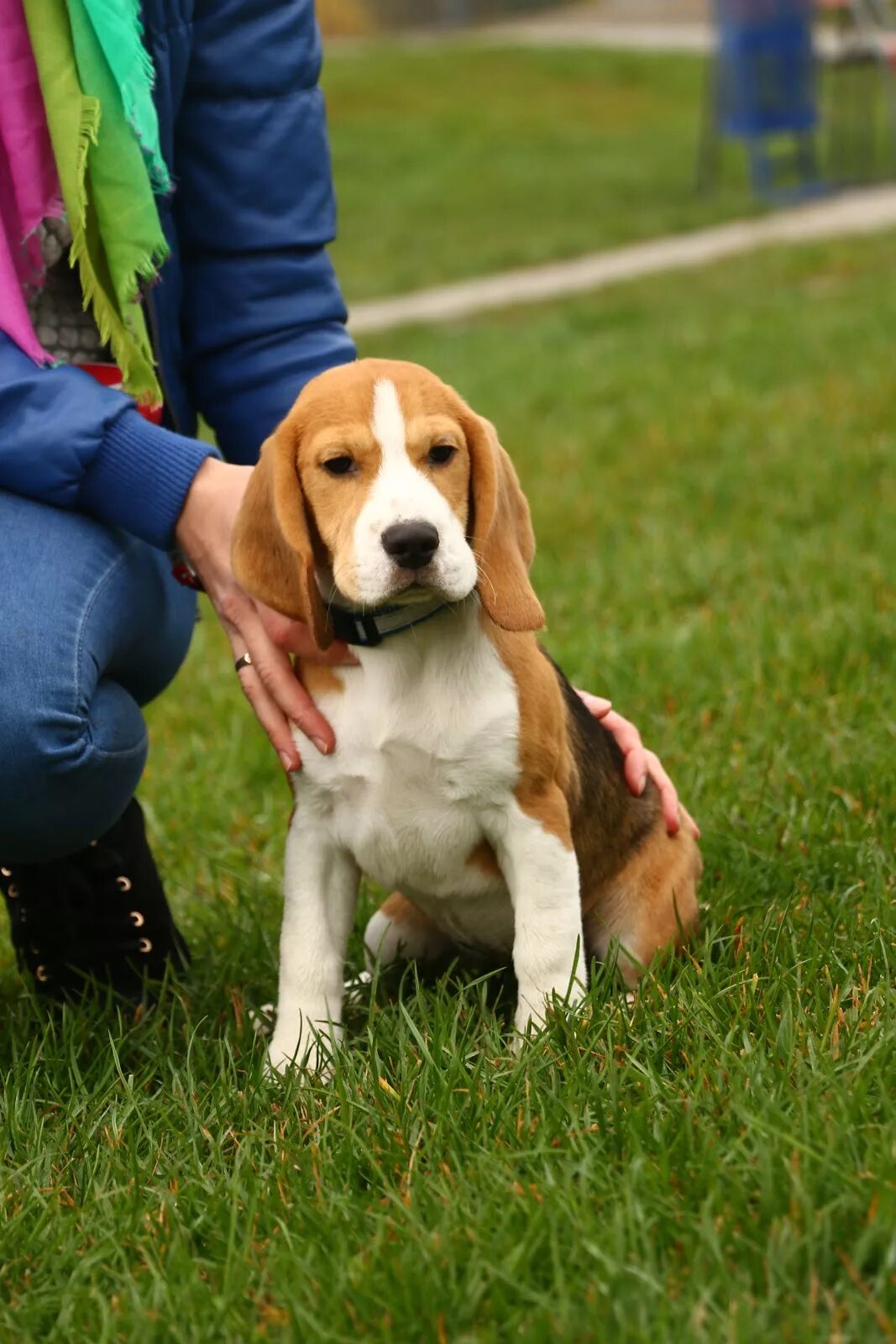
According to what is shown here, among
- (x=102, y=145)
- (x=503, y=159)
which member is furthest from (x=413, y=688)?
(x=503, y=159)

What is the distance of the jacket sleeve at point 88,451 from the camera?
119 inches

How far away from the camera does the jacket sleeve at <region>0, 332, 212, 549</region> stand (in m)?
Result: 3.02

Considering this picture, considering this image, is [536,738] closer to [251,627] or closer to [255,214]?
[251,627]

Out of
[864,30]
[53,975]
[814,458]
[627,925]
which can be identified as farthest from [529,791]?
[864,30]

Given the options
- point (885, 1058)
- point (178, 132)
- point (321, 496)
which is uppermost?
point (178, 132)

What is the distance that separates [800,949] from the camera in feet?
9.78

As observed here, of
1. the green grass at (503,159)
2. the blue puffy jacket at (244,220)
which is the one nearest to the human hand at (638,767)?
the blue puffy jacket at (244,220)

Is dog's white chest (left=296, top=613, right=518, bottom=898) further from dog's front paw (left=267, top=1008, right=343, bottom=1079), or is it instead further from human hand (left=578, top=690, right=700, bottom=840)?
human hand (left=578, top=690, right=700, bottom=840)

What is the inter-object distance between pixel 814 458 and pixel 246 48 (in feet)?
11.9

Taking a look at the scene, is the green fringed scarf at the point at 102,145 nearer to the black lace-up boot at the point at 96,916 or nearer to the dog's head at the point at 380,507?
the dog's head at the point at 380,507

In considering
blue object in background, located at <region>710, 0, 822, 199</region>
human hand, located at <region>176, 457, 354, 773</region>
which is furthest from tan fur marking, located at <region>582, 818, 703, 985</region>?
blue object in background, located at <region>710, 0, 822, 199</region>

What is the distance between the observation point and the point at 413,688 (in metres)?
2.86

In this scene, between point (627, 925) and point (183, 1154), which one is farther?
point (627, 925)

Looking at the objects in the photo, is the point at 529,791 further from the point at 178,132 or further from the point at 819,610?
the point at 819,610
